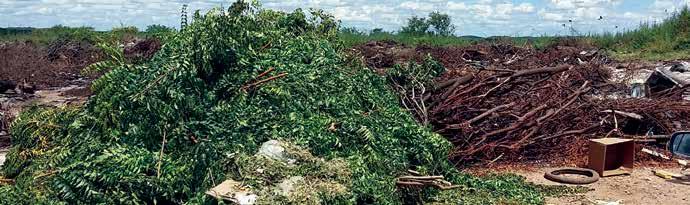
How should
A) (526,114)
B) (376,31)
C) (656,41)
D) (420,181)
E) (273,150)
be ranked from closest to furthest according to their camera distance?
(273,150) < (420,181) < (526,114) < (656,41) < (376,31)

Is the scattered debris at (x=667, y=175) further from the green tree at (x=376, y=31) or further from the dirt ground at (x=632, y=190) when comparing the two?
the green tree at (x=376, y=31)

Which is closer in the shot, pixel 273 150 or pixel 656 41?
pixel 273 150

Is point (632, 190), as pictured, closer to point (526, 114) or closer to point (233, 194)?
point (526, 114)

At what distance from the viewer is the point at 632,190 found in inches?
223

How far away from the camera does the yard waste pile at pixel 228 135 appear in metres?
4.14

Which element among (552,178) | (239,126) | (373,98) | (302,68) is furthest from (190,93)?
(552,178)

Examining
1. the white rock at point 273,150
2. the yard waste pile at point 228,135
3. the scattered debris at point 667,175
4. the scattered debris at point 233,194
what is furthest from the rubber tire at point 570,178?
the scattered debris at point 233,194

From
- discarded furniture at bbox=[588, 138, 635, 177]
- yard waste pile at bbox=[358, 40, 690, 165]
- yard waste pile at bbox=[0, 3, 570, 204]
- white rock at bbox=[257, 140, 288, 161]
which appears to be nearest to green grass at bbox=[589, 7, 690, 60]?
yard waste pile at bbox=[358, 40, 690, 165]

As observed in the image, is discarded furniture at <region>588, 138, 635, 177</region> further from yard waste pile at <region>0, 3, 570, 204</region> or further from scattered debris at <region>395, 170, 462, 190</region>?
scattered debris at <region>395, 170, 462, 190</region>

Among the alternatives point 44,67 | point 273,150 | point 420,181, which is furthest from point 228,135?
point 44,67

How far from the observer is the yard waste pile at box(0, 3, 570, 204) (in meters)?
4.14

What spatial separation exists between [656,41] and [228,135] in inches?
729

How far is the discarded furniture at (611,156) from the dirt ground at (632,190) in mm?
95

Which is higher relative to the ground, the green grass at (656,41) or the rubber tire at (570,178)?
the green grass at (656,41)
